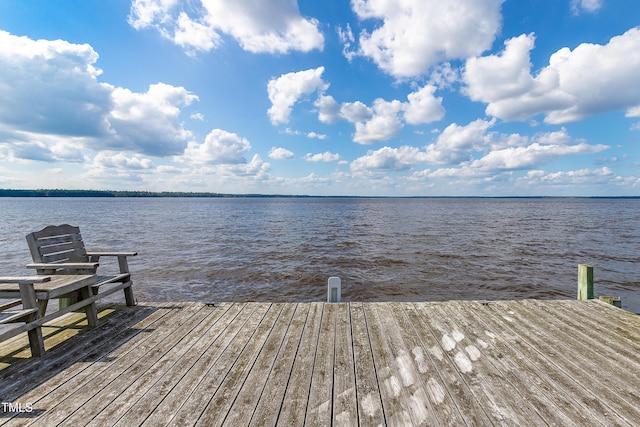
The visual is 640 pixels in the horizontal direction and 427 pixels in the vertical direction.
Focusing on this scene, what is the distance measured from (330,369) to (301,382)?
1.26ft

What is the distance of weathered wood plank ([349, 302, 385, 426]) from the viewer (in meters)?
2.52

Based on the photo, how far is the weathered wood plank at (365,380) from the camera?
2.52m

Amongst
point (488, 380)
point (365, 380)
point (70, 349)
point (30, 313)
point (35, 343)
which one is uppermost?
point (30, 313)

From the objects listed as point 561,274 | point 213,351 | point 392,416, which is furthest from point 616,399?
point 561,274

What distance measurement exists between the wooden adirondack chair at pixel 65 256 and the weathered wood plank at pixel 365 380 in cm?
376

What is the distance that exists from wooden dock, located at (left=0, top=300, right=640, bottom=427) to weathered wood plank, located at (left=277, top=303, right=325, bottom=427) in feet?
0.05

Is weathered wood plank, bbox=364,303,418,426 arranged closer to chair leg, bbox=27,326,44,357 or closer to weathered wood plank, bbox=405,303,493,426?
weathered wood plank, bbox=405,303,493,426

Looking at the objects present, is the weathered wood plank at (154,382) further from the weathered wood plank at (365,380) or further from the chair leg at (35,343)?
the weathered wood plank at (365,380)

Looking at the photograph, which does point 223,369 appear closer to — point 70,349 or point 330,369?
point 330,369

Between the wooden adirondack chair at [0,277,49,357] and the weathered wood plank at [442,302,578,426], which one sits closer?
the weathered wood plank at [442,302,578,426]

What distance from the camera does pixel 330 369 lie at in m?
3.21

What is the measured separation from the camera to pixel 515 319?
4613 millimetres

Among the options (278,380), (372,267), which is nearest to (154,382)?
(278,380)

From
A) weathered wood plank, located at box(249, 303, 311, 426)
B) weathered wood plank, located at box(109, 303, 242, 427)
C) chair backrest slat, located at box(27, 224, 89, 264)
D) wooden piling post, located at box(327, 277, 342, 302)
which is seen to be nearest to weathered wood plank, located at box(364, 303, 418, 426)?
weathered wood plank, located at box(249, 303, 311, 426)
